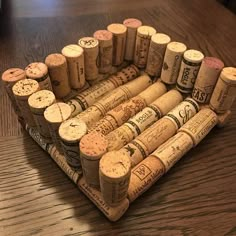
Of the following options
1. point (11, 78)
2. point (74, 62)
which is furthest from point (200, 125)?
point (11, 78)

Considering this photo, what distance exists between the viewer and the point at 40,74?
655 millimetres

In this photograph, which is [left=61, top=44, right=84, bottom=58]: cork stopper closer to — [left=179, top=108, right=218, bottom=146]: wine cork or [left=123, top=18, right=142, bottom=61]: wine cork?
[left=123, top=18, right=142, bottom=61]: wine cork

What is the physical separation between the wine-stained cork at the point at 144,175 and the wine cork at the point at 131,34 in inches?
12.9

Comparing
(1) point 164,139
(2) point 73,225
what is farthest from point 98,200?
(1) point 164,139

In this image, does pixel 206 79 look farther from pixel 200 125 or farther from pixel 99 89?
pixel 99 89

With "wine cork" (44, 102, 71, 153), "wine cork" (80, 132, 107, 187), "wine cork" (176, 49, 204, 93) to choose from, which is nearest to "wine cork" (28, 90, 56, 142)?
"wine cork" (44, 102, 71, 153)

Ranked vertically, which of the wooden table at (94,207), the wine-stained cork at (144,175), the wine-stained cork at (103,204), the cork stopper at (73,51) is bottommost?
the wooden table at (94,207)

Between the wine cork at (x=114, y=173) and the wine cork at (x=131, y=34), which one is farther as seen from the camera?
the wine cork at (x=131, y=34)

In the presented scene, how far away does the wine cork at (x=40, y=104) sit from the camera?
23.3 inches

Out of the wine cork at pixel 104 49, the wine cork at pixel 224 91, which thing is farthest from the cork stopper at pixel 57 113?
the wine cork at pixel 224 91

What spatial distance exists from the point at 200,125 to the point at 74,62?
318mm

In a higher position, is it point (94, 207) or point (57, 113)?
point (57, 113)

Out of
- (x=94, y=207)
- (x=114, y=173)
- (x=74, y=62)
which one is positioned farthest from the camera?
(x=74, y=62)

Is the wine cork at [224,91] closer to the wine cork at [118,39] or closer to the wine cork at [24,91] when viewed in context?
the wine cork at [118,39]
